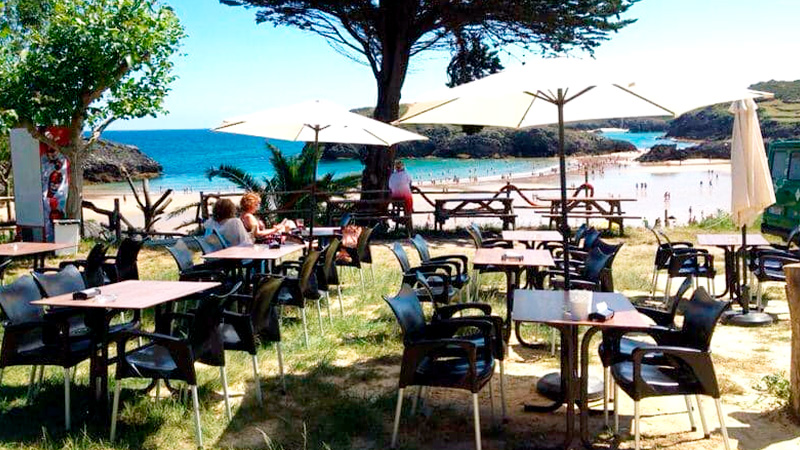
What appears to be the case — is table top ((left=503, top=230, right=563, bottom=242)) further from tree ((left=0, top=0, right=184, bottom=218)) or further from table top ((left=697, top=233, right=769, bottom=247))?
tree ((left=0, top=0, right=184, bottom=218))

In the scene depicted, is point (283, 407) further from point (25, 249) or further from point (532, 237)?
point (25, 249)

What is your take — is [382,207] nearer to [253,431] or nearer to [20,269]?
[20,269]

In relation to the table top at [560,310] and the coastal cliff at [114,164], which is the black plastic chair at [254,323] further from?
the coastal cliff at [114,164]

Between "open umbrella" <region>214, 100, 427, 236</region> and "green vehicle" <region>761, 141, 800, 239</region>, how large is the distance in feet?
22.7

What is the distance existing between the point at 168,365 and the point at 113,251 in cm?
934

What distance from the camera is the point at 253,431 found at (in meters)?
4.62

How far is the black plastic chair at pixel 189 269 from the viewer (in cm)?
675

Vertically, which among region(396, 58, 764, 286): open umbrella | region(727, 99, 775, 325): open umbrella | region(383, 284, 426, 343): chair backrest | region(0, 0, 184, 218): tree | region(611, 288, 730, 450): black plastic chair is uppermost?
region(0, 0, 184, 218): tree

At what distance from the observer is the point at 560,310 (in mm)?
4426

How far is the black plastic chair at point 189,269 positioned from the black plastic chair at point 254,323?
1.51m

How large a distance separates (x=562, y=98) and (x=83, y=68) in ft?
30.8

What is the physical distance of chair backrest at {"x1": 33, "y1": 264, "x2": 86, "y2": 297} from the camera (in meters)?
5.34

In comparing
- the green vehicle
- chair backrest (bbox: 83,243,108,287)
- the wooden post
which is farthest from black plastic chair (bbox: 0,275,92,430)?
the green vehicle

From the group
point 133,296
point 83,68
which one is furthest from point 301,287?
point 83,68
